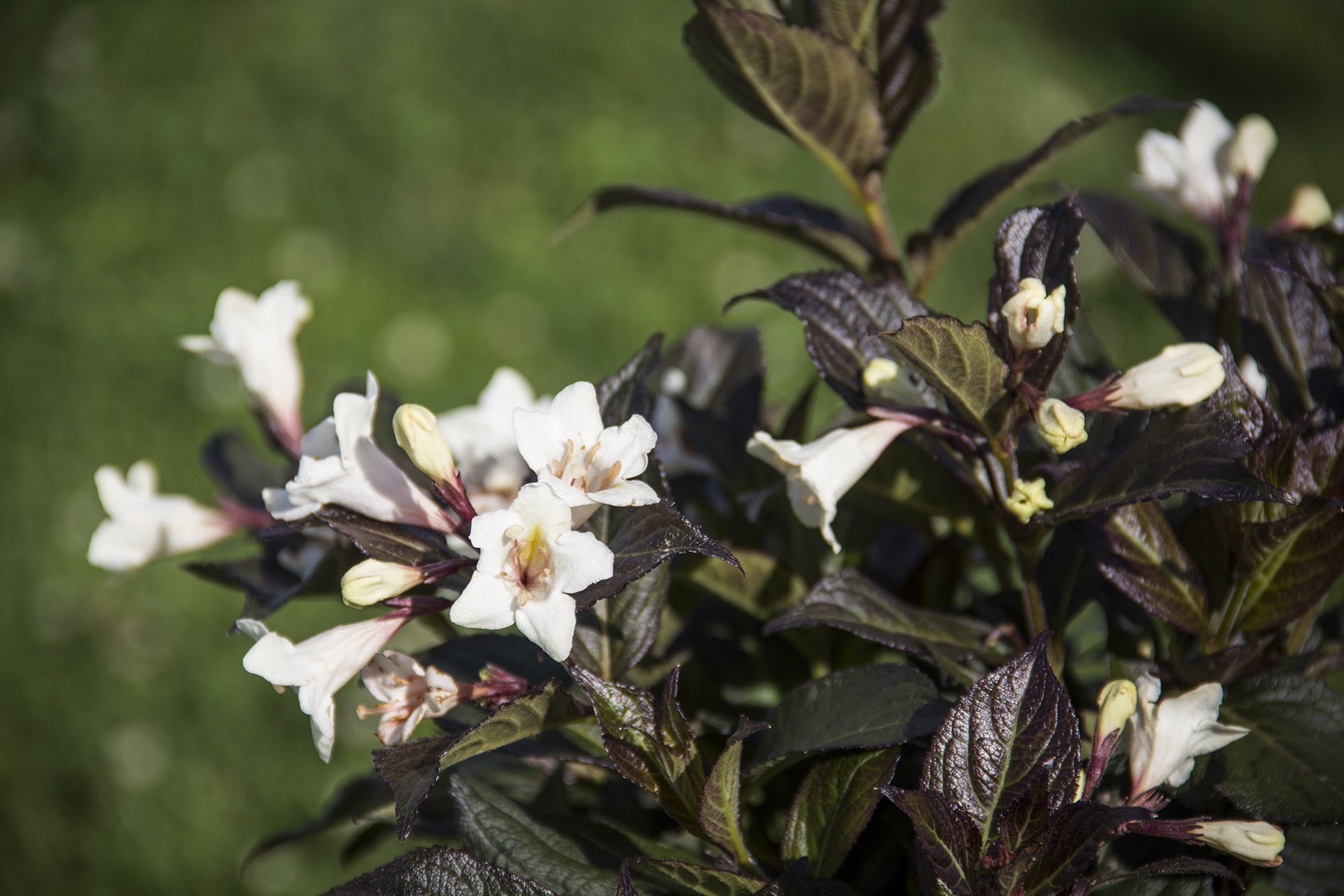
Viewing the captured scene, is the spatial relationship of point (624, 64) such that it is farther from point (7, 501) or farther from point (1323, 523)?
point (1323, 523)

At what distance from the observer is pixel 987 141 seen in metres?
4.12

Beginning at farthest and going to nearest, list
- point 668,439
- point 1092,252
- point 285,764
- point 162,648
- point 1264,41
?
point 1264,41, point 1092,252, point 162,648, point 285,764, point 668,439

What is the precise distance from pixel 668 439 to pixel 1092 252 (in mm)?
2976

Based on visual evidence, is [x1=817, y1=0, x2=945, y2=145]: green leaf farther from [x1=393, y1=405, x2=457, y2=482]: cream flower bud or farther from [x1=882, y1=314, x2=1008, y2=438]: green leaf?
[x1=393, y1=405, x2=457, y2=482]: cream flower bud

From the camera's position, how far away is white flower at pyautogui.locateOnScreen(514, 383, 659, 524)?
723mm

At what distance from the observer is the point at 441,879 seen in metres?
0.70

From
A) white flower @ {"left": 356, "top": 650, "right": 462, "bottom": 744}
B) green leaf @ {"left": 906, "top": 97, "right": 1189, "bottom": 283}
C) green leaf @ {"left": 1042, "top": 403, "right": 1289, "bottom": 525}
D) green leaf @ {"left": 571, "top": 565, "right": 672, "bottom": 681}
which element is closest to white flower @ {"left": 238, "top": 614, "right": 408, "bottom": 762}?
white flower @ {"left": 356, "top": 650, "right": 462, "bottom": 744}

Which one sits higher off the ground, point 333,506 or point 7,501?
point 333,506

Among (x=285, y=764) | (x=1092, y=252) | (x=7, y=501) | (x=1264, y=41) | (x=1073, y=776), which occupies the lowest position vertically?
(x=285, y=764)

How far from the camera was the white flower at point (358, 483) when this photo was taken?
0.76 meters

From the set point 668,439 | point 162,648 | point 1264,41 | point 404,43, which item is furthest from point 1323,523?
point 1264,41

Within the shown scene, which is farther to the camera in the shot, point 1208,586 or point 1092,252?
point 1092,252

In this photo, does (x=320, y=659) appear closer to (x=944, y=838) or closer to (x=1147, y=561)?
(x=944, y=838)

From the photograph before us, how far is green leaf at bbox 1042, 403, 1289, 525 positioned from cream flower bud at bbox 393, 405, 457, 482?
0.39m
